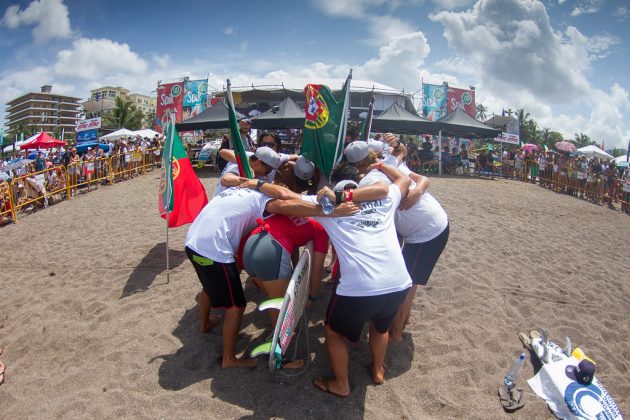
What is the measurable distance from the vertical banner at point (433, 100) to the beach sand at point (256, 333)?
961 inches

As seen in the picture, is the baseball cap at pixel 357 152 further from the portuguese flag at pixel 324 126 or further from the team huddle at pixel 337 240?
the portuguese flag at pixel 324 126

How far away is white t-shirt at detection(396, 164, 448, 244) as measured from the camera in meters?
3.23

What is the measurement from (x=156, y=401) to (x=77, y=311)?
208 centimetres

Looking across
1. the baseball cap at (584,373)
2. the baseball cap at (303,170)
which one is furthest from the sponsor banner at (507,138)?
the baseball cap at (584,373)

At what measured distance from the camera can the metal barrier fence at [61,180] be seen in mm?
9094

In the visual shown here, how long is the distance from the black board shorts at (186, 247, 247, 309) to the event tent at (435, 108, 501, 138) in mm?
15705

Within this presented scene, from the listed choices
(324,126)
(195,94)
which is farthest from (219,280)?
(195,94)

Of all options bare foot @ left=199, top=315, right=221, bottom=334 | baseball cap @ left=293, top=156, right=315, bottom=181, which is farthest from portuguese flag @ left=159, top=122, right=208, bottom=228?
baseball cap @ left=293, top=156, right=315, bottom=181

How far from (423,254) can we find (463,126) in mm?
15447

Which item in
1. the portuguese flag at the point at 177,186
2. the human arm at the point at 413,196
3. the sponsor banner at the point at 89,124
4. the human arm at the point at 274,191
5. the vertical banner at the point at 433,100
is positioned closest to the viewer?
the human arm at the point at 274,191

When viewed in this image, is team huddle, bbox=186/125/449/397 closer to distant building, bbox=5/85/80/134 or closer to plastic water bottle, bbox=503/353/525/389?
plastic water bottle, bbox=503/353/525/389

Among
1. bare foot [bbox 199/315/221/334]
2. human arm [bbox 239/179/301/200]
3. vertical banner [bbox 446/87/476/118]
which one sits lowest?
bare foot [bbox 199/315/221/334]

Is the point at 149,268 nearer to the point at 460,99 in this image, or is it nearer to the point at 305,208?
the point at 305,208

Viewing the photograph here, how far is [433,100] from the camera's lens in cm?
2941
